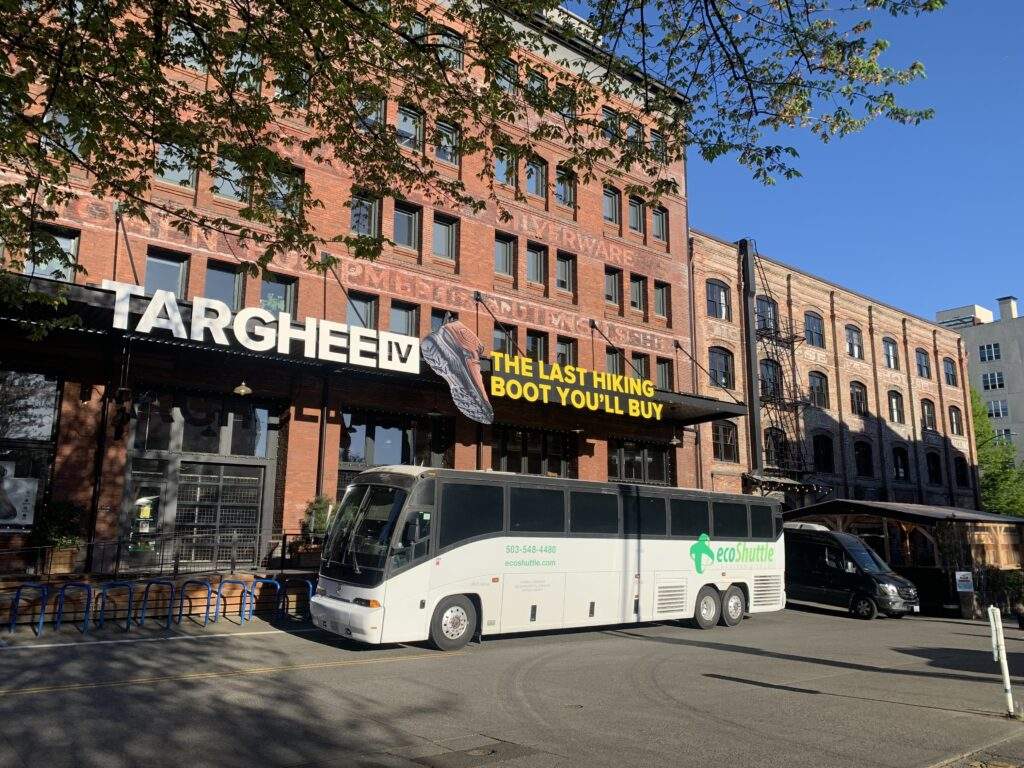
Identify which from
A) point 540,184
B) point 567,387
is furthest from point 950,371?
point 567,387

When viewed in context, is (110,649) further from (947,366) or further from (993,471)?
(993,471)

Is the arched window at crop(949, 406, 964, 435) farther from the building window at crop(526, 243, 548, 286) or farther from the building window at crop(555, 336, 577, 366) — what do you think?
the building window at crop(526, 243, 548, 286)

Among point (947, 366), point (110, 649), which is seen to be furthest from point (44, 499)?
point (947, 366)

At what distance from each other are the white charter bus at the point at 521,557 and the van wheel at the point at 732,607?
4 cm

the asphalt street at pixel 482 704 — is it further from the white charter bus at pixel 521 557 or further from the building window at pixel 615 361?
the building window at pixel 615 361

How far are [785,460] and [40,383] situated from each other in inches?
1169

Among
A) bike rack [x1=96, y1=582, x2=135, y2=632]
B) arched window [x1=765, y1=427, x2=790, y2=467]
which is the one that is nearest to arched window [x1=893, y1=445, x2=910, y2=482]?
arched window [x1=765, y1=427, x2=790, y2=467]

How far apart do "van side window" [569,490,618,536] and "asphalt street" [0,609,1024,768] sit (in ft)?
8.14

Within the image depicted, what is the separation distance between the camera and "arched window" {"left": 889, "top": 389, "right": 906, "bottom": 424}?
4447 centimetres

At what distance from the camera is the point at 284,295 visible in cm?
2284

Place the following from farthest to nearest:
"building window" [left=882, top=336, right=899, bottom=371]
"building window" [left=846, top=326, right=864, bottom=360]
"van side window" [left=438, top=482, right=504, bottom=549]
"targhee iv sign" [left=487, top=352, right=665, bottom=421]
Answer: "building window" [left=882, top=336, right=899, bottom=371] → "building window" [left=846, top=326, right=864, bottom=360] → "targhee iv sign" [left=487, top=352, right=665, bottom=421] → "van side window" [left=438, top=482, right=504, bottom=549]

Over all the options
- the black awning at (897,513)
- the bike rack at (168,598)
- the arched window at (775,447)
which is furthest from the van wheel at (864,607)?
the bike rack at (168,598)

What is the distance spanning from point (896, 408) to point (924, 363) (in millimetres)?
5533

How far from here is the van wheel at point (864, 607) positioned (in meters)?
22.0
